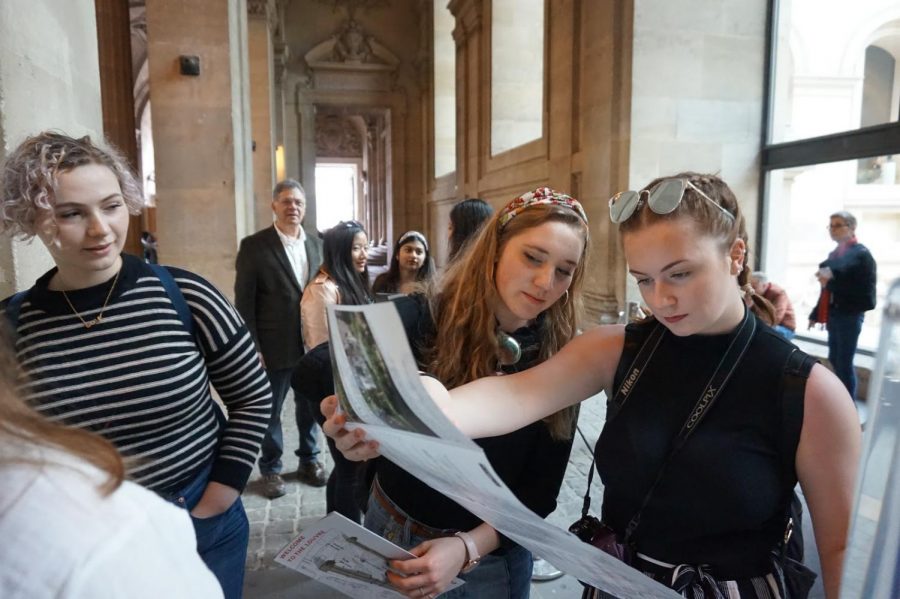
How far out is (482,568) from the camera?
4.75ft

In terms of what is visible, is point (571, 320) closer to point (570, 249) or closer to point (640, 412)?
point (570, 249)

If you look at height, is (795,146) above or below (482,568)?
above

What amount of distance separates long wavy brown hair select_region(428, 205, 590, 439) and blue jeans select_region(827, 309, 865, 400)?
215 inches

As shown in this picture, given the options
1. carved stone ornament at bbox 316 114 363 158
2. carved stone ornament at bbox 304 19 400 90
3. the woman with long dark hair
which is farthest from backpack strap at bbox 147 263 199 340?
carved stone ornament at bbox 316 114 363 158

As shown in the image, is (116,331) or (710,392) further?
(116,331)

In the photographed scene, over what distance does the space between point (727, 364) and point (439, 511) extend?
29.7 inches

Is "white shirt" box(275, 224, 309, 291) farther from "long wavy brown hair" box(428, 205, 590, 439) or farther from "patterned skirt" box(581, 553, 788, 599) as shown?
"patterned skirt" box(581, 553, 788, 599)

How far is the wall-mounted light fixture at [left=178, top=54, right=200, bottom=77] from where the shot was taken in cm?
548

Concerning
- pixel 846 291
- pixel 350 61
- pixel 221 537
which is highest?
pixel 350 61

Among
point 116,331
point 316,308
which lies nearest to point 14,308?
point 116,331

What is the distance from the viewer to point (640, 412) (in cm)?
114

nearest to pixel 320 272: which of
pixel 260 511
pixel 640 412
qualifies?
pixel 260 511

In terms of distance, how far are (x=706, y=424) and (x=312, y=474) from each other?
3399 mm

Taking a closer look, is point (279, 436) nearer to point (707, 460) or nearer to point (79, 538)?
point (707, 460)
